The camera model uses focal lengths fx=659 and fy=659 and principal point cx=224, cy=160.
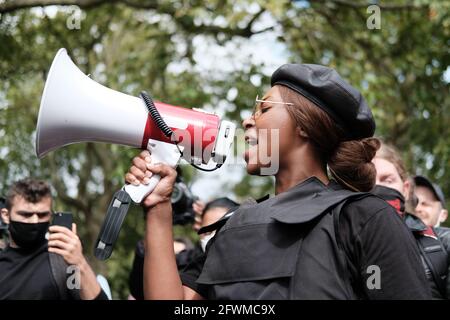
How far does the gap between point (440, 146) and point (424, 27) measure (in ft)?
5.21

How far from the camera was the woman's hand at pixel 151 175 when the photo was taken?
7.15ft

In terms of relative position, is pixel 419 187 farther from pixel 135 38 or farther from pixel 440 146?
pixel 135 38

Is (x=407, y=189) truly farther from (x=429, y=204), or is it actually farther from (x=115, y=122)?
(x=115, y=122)

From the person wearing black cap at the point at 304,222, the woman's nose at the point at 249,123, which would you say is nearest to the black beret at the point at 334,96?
the person wearing black cap at the point at 304,222

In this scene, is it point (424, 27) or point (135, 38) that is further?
point (135, 38)

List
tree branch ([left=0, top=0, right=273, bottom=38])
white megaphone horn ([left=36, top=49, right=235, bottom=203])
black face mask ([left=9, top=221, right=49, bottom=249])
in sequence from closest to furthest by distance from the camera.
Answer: white megaphone horn ([left=36, top=49, right=235, bottom=203]) → black face mask ([left=9, top=221, right=49, bottom=249]) → tree branch ([left=0, top=0, right=273, bottom=38])

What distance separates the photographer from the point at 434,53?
8172 mm

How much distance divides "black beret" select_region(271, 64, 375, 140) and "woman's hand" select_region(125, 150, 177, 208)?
50 centimetres

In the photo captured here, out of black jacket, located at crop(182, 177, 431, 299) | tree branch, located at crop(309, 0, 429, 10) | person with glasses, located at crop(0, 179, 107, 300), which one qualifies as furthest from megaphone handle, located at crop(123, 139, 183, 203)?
tree branch, located at crop(309, 0, 429, 10)

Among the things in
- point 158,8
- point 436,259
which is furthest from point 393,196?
point 158,8

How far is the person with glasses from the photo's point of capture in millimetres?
3568

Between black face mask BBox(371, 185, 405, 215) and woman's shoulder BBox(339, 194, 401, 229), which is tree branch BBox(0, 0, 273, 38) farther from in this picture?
woman's shoulder BBox(339, 194, 401, 229)
